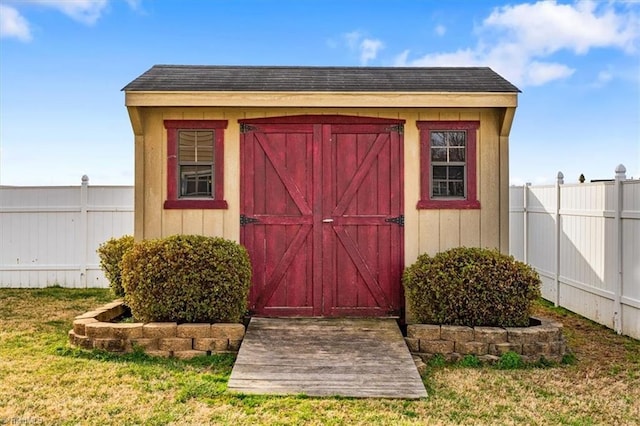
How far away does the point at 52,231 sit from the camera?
10359mm

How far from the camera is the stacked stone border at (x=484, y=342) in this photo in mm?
5492

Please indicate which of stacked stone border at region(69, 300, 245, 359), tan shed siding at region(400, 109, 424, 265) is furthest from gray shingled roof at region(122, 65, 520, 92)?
stacked stone border at region(69, 300, 245, 359)

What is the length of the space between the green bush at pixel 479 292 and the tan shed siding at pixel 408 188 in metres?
0.76

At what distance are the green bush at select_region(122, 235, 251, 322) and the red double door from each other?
794mm

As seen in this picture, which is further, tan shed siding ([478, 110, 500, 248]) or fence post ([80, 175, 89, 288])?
fence post ([80, 175, 89, 288])

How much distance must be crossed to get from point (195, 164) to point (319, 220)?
179 cm

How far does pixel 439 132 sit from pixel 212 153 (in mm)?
3000

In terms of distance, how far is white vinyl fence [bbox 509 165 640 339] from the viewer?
22.3 ft

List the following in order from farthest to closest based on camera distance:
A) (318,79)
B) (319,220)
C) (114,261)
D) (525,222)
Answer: (525,222) < (114,261) < (318,79) < (319,220)

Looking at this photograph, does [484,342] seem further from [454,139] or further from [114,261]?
[114,261]

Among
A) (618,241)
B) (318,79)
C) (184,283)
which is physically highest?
(318,79)

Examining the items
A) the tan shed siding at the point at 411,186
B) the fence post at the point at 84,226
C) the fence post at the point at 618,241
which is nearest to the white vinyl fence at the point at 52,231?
the fence post at the point at 84,226

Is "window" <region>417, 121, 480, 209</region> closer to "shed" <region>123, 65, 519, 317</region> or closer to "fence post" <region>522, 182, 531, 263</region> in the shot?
"shed" <region>123, 65, 519, 317</region>

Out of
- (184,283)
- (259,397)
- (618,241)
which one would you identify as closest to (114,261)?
(184,283)
